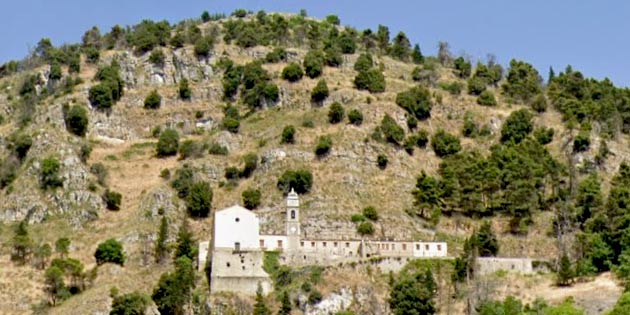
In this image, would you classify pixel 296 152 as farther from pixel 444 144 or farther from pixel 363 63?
pixel 363 63

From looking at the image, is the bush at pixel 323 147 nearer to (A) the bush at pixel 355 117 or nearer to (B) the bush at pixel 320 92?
(A) the bush at pixel 355 117

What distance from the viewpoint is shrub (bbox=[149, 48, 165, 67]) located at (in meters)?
156

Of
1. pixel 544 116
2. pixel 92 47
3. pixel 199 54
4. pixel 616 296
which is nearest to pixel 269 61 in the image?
pixel 199 54

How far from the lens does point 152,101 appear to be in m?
148

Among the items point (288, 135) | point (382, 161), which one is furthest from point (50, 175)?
point (382, 161)

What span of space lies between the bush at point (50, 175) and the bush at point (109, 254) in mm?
15825

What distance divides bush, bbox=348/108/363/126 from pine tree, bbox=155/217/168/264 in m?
30.1

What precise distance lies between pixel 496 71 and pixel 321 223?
54.4m

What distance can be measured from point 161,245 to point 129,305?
1322 centimetres

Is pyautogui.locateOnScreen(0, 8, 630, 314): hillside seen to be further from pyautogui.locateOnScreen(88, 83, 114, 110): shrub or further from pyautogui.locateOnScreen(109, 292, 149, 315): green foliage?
pyautogui.locateOnScreen(109, 292, 149, 315): green foliage

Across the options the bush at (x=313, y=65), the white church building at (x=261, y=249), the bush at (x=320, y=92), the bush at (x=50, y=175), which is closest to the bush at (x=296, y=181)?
the white church building at (x=261, y=249)

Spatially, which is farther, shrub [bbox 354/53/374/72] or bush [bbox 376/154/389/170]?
shrub [bbox 354/53/374/72]

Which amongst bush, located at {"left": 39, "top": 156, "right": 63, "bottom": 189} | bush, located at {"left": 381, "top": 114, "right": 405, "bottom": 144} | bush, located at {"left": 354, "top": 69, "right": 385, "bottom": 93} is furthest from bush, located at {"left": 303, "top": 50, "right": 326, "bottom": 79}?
bush, located at {"left": 39, "top": 156, "right": 63, "bottom": 189}

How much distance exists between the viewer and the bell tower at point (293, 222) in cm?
10712
